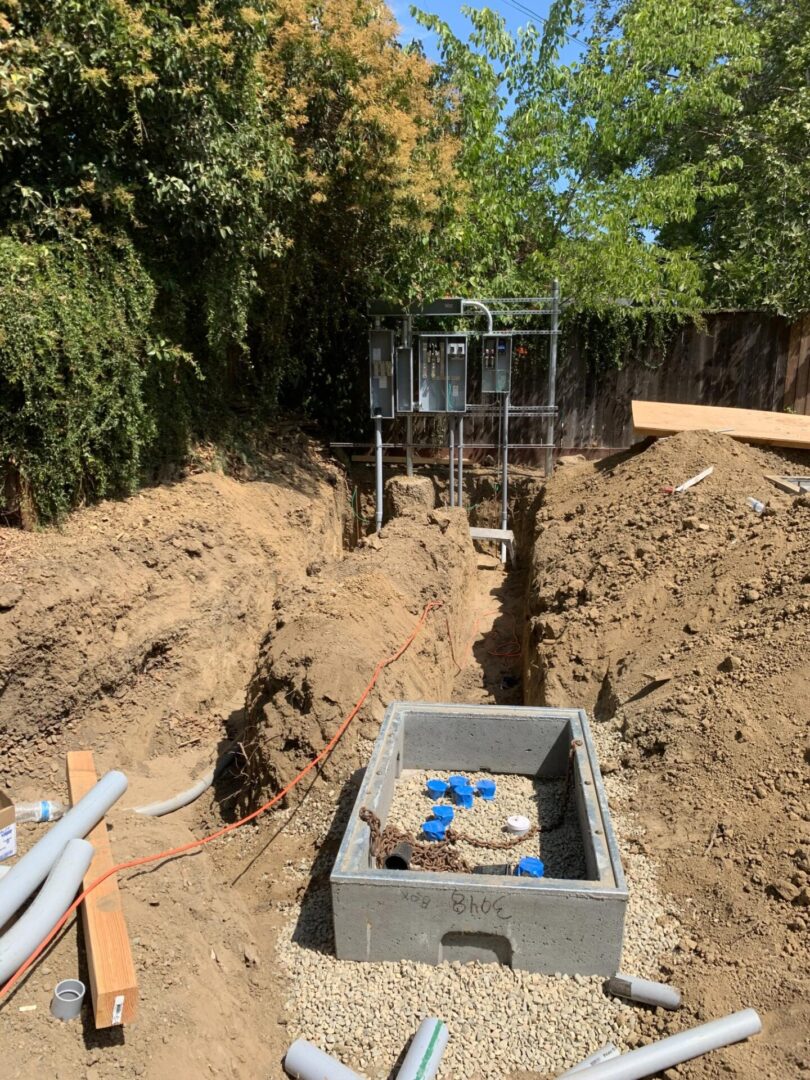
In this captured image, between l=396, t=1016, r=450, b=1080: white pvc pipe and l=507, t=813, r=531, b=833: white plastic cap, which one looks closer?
l=396, t=1016, r=450, b=1080: white pvc pipe

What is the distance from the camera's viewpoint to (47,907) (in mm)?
3365

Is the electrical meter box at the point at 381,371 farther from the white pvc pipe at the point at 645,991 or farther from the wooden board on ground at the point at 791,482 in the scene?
the white pvc pipe at the point at 645,991

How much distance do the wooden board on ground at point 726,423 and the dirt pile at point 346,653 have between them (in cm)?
406

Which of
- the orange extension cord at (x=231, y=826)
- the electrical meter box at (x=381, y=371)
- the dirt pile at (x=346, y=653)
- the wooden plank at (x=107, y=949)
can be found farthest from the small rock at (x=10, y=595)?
the electrical meter box at (x=381, y=371)

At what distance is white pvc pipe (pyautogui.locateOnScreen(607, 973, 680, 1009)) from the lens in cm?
350

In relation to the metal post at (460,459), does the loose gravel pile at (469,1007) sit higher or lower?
lower

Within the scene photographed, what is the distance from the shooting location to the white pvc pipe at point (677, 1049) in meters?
3.18


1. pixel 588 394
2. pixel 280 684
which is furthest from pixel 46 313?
pixel 588 394

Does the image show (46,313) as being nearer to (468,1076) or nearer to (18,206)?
(18,206)

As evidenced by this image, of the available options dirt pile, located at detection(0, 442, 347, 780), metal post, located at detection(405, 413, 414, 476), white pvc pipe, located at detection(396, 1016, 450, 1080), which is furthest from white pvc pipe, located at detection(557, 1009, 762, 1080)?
metal post, located at detection(405, 413, 414, 476)

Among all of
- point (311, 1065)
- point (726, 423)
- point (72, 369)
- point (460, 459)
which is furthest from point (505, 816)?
point (726, 423)

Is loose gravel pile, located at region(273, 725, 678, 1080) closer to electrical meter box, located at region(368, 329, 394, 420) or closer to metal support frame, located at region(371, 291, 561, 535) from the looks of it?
metal support frame, located at region(371, 291, 561, 535)

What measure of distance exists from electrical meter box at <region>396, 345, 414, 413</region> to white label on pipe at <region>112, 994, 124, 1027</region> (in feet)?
30.5

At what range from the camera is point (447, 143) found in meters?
10.7
